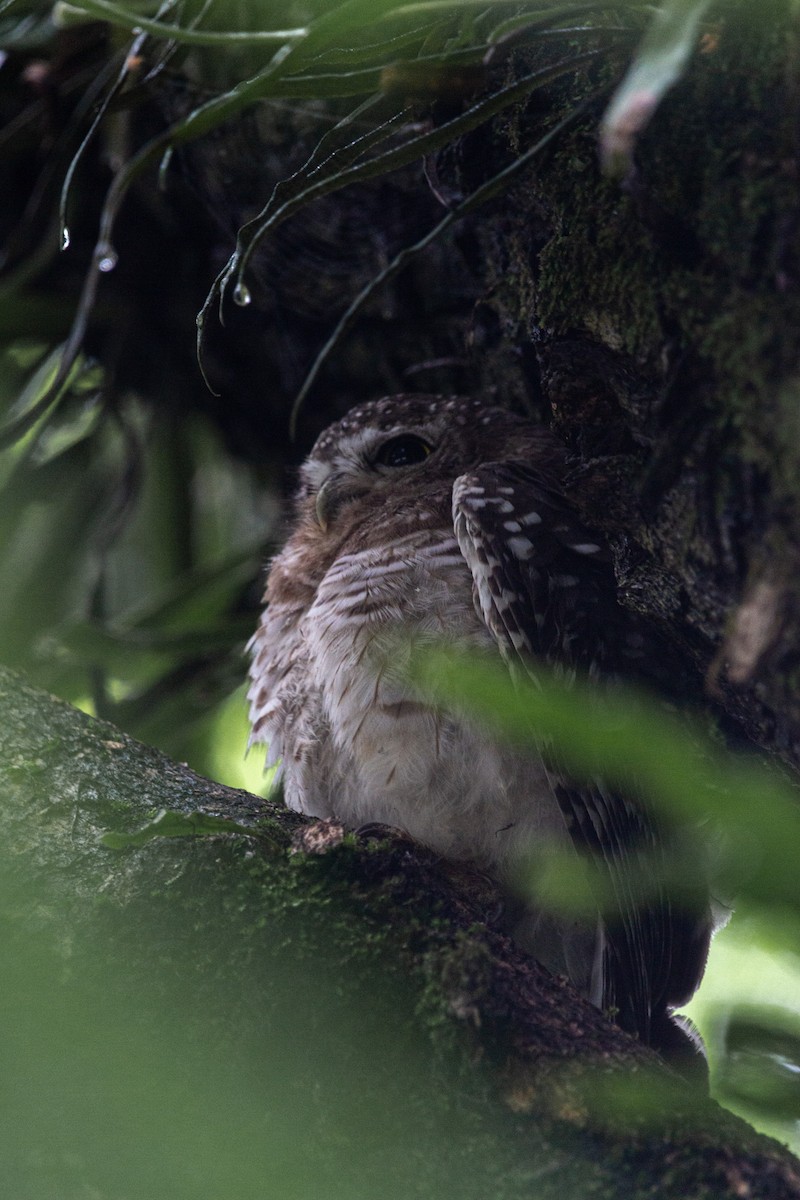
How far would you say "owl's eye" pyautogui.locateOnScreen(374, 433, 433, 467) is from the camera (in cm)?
305

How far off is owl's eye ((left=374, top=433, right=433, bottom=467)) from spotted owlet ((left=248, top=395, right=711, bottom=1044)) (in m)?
0.43

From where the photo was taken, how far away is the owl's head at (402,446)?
2984 mm

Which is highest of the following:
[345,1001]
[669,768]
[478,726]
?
[669,768]

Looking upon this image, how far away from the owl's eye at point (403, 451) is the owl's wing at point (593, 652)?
669 millimetres

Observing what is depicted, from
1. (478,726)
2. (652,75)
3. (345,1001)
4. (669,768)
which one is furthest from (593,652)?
(669,768)

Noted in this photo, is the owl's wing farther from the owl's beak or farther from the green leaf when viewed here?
the green leaf

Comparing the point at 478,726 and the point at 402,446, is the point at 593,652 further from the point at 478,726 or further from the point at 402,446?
the point at 402,446

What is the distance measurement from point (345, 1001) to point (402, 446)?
6.29 ft

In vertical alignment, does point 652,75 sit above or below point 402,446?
above

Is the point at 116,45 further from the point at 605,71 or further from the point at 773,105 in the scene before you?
the point at 773,105

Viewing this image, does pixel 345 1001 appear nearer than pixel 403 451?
Yes

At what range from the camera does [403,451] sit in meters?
3.07

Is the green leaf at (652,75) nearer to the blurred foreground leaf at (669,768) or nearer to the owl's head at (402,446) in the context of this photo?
the blurred foreground leaf at (669,768)

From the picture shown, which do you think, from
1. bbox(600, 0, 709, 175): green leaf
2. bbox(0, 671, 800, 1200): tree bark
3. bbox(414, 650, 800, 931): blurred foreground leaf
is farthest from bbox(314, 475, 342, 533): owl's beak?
bbox(414, 650, 800, 931): blurred foreground leaf
